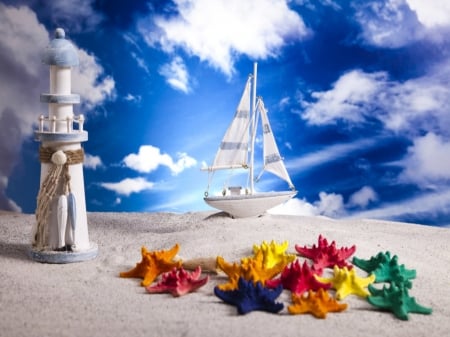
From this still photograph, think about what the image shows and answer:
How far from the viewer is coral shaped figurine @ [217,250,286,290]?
496cm

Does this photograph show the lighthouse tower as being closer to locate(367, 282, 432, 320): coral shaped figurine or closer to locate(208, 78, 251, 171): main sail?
locate(208, 78, 251, 171): main sail

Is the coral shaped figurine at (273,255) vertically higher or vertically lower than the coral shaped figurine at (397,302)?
higher

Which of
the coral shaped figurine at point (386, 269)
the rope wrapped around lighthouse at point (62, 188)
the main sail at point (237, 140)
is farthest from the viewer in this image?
the main sail at point (237, 140)

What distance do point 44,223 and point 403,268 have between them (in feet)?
7.74

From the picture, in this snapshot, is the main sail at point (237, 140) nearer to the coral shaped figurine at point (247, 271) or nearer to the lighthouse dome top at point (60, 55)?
the lighthouse dome top at point (60, 55)

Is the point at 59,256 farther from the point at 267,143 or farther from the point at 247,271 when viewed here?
the point at 267,143

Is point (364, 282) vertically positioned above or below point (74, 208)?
below

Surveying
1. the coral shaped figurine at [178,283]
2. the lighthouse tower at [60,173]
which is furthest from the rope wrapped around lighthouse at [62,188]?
the coral shaped figurine at [178,283]

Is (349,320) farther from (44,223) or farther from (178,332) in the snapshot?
(44,223)

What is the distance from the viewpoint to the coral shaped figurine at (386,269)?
17.1 feet

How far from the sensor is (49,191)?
5617 mm

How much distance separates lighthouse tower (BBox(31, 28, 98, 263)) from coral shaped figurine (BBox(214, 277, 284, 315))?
1399mm

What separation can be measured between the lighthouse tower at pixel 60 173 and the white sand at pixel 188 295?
0.50ft

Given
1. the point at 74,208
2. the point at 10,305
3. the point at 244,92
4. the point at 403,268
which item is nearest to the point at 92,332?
the point at 10,305
